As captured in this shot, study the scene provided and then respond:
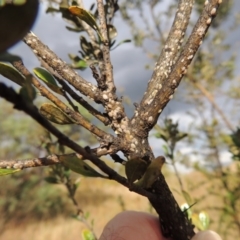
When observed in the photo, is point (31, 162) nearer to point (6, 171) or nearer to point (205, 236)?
point (6, 171)

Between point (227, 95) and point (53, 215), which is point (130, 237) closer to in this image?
point (227, 95)

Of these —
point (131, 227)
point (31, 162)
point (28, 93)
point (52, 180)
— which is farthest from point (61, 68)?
point (52, 180)

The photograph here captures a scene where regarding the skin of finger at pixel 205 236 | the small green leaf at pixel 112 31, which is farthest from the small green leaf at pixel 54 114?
the small green leaf at pixel 112 31

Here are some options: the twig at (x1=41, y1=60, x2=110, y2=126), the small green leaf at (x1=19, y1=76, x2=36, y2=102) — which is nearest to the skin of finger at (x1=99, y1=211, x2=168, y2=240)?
the twig at (x1=41, y1=60, x2=110, y2=126)

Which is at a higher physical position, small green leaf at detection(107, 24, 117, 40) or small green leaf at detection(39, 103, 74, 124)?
small green leaf at detection(107, 24, 117, 40)

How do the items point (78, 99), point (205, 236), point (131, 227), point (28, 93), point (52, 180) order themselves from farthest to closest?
point (52, 180) → point (131, 227) → point (205, 236) → point (78, 99) → point (28, 93)

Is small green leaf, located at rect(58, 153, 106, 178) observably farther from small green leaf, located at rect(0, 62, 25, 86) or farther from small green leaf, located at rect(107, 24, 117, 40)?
small green leaf, located at rect(107, 24, 117, 40)
